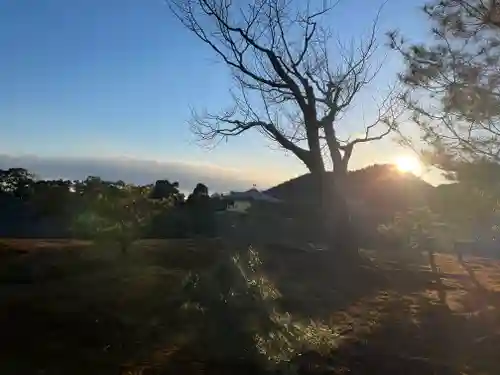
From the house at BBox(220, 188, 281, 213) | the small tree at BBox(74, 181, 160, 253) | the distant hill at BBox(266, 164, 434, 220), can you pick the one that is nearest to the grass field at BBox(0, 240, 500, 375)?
the small tree at BBox(74, 181, 160, 253)

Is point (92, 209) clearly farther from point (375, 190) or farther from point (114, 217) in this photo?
point (375, 190)

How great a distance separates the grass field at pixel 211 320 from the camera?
6.36 m

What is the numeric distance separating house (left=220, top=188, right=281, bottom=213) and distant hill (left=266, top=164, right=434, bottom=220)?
1.40 metres

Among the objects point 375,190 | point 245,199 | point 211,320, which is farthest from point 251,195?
point 211,320

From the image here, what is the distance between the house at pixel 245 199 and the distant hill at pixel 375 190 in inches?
55.0

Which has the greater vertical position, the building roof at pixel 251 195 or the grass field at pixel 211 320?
the building roof at pixel 251 195

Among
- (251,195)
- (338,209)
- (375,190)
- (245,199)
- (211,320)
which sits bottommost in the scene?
(211,320)

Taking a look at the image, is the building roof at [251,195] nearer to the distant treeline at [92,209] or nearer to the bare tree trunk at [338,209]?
the distant treeline at [92,209]

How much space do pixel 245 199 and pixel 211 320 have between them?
2988cm

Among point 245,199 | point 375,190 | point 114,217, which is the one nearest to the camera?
point 114,217

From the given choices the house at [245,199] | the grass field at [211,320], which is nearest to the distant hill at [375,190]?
the house at [245,199]

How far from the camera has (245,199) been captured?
1448 inches

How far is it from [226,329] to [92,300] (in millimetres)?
3061

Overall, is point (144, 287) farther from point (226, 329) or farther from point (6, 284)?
point (226, 329)
